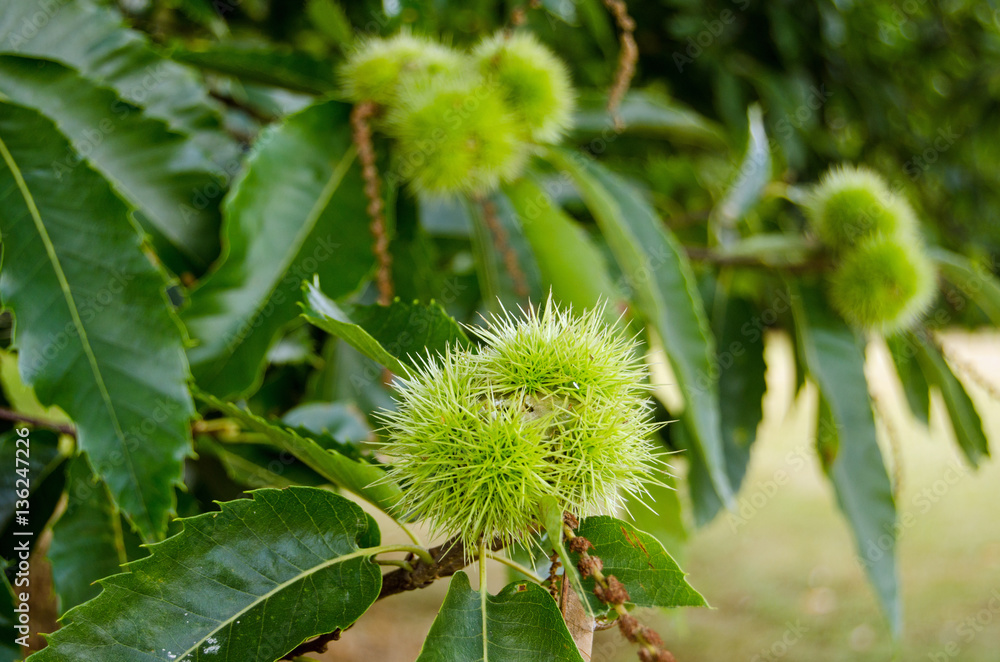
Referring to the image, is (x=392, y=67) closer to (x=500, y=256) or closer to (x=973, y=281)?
(x=500, y=256)

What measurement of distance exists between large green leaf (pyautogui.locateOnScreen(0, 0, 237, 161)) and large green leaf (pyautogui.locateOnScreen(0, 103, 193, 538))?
0.69 feet

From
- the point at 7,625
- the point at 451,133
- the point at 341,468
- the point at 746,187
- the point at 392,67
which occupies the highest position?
the point at 746,187

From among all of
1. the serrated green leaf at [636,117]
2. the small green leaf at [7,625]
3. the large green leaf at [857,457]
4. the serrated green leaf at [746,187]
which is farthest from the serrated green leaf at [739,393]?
the small green leaf at [7,625]

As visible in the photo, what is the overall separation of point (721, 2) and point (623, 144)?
0.65m

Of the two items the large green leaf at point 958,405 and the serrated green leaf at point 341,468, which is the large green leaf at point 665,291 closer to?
the serrated green leaf at point 341,468

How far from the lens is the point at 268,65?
1392 mm

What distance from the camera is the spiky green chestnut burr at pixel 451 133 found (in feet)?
3.70

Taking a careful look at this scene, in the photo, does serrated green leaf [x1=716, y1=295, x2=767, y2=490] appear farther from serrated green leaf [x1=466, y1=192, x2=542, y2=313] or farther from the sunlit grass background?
the sunlit grass background

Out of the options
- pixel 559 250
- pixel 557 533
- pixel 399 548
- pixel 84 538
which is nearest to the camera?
pixel 557 533

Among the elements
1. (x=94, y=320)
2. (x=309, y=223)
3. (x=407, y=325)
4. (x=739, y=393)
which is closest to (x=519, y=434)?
(x=407, y=325)

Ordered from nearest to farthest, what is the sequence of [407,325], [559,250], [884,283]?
1. [407,325]
2. [559,250]
3. [884,283]

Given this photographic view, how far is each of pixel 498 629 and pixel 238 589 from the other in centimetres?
22

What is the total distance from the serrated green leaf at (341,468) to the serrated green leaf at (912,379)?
159 cm

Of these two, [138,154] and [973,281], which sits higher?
[973,281]
